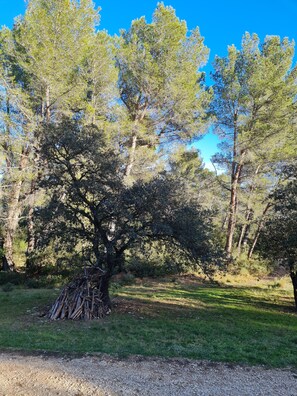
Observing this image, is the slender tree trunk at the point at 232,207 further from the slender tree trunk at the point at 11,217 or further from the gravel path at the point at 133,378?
the gravel path at the point at 133,378

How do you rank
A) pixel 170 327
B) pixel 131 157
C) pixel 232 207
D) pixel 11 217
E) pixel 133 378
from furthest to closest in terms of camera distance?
1. pixel 232 207
2. pixel 131 157
3. pixel 11 217
4. pixel 170 327
5. pixel 133 378

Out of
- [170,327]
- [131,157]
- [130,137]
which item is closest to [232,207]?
[131,157]

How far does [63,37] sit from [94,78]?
7.47 feet

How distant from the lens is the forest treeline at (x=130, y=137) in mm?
8500

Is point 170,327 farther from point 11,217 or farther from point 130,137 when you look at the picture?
point 130,137

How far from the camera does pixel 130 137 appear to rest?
1652 cm

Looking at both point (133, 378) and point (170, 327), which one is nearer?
point (133, 378)

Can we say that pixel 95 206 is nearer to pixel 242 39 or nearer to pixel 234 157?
pixel 234 157

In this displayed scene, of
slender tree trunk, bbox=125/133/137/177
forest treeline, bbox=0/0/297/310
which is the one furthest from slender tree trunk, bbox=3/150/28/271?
slender tree trunk, bbox=125/133/137/177

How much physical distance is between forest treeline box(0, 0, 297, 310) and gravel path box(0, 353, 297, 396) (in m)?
3.50

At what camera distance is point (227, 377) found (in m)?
4.59

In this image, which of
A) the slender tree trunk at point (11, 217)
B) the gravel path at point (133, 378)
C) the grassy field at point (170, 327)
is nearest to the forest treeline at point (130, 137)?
the slender tree trunk at point (11, 217)

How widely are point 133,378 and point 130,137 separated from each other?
1349 cm

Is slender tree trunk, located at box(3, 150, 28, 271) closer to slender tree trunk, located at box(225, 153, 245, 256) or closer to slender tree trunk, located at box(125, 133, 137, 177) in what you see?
slender tree trunk, located at box(125, 133, 137, 177)
